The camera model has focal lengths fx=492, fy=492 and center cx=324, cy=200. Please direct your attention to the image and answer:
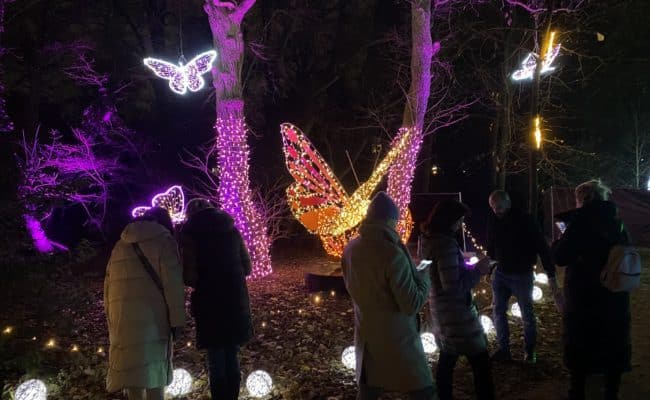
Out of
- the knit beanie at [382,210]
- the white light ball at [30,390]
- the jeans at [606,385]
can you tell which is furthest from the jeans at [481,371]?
the white light ball at [30,390]

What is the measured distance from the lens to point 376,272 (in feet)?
9.78

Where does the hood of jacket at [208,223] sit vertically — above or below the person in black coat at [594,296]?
above

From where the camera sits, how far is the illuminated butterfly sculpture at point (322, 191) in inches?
354

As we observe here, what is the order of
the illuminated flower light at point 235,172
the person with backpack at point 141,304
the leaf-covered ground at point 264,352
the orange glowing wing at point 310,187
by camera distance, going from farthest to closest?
the illuminated flower light at point 235,172, the orange glowing wing at point 310,187, the leaf-covered ground at point 264,352, the person with backpack at point 141,304

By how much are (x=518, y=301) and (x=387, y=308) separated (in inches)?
104

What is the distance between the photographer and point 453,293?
353cm

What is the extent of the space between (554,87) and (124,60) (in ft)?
49.7

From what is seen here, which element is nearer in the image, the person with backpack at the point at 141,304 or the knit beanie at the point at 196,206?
the person with backpack at the point at 141,304

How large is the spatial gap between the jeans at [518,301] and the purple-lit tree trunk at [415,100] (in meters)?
4.42

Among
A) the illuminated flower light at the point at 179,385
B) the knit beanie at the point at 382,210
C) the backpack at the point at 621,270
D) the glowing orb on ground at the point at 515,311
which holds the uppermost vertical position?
the knit beanie at the point at 382,210

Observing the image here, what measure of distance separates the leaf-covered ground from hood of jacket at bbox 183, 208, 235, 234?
1.60 m

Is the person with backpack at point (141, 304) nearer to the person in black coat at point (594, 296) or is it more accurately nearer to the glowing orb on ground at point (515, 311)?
the person in black coat at point (594, 296)

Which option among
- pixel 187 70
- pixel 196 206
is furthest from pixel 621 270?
pixel 187 70

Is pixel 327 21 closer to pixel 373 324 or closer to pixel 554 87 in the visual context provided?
pixel 554 87
